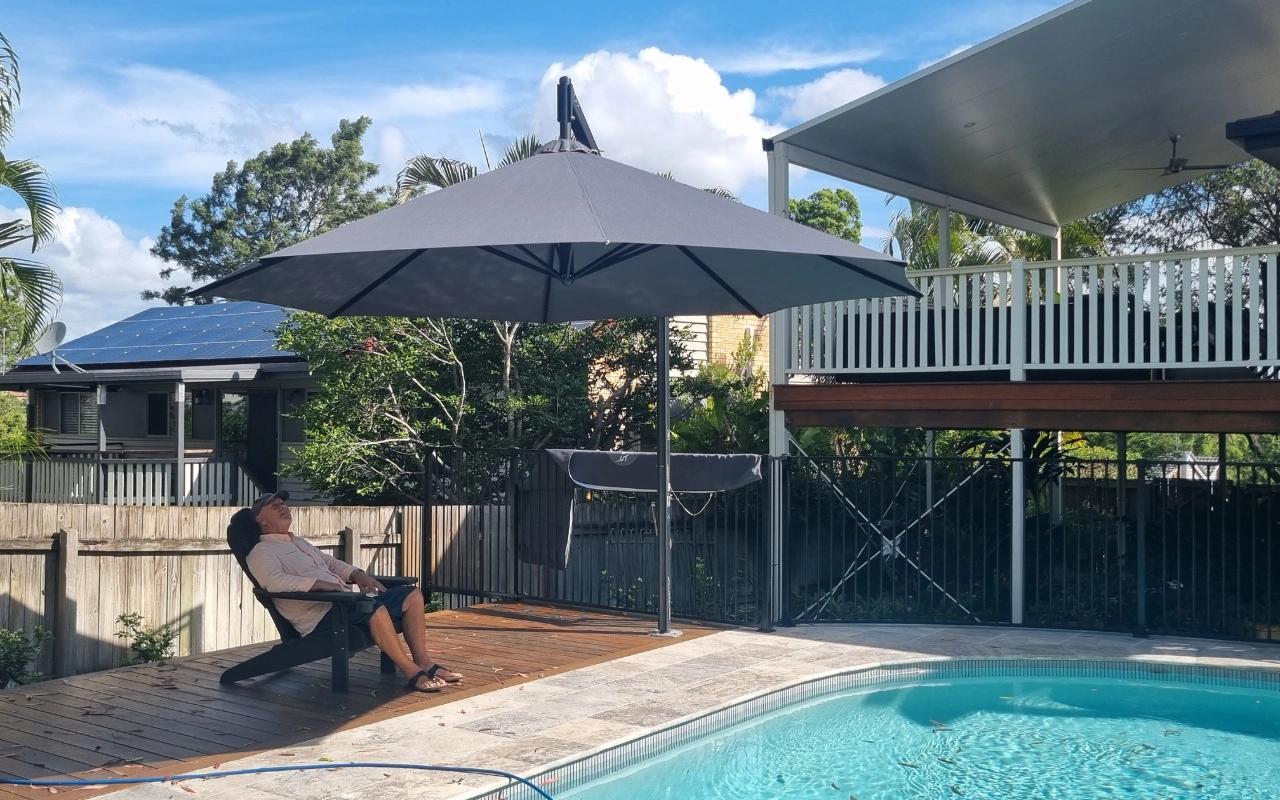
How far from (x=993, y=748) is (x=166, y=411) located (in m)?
20.7

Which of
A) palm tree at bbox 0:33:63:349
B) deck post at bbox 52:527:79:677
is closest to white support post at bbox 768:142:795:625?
deck post at bbox 52:527:79:677

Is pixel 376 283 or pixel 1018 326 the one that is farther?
pixel 1018 326

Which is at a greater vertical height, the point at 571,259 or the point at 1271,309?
the point at 571,259

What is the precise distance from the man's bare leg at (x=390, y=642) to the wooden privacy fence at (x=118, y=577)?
2777 millimetres

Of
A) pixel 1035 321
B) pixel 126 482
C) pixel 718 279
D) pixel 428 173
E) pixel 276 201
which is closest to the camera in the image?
→ pixel 718 279

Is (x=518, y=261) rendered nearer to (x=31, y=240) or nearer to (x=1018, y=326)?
(x=1018, y=326)

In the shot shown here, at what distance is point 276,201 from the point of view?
138 feet

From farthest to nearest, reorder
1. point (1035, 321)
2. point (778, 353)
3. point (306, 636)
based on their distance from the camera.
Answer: point (778, 353) → point (1035, 321) → point (306, 636)

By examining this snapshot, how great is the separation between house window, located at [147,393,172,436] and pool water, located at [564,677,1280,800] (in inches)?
768

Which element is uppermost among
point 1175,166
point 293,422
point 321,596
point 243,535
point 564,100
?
point 1175,166

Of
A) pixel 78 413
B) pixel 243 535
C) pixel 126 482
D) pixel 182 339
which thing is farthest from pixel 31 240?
pixel 78 413

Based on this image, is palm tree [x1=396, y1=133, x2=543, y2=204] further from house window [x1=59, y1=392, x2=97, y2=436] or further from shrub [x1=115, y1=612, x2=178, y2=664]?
house window [x1=59, y1=392, x2=97, y2=436]

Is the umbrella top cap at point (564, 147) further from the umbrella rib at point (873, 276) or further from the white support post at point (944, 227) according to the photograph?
the white support post at point (944, 227)

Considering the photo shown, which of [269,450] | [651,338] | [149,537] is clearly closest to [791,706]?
[149,537]
